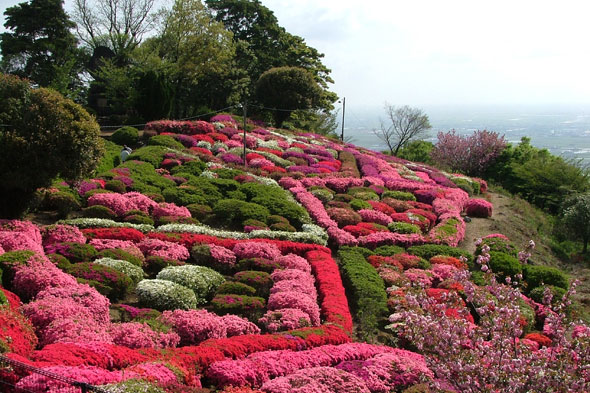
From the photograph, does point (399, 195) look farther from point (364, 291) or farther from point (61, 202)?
point (61, 202)

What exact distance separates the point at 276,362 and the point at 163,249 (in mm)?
6143

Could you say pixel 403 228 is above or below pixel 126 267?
below

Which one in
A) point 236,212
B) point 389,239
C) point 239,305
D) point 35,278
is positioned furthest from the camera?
point 236,212

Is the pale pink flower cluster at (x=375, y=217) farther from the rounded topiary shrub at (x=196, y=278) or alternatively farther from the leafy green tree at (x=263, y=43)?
the leafy green tree at (x=263, y=43)

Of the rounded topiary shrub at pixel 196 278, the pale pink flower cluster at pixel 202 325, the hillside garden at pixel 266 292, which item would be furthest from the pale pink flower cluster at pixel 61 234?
the pale pink flower cluster at pixel 202 325

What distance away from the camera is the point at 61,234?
46.5 feet

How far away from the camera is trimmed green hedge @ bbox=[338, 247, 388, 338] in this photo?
42.4ft

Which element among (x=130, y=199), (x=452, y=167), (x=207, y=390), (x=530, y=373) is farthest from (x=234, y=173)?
(x=452, y=167)

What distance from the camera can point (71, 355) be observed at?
8352 mm

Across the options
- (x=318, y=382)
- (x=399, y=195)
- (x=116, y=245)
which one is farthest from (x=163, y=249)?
(x=399, y=195)

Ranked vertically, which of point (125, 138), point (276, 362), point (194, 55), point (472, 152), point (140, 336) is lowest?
point (276, 362)

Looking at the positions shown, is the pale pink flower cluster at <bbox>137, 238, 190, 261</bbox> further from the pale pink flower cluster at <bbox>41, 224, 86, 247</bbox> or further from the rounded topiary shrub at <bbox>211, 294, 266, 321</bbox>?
the rounded topiary shrub at <bbox>211, 294, 266, 321</bbox>

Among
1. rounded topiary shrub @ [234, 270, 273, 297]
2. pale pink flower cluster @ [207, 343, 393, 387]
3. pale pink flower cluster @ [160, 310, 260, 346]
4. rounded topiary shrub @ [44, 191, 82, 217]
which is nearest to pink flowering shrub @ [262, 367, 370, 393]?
pale pink flower cluster @ [207, 343, 393, 387]

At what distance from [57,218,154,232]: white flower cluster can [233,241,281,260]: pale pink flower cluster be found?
113 inches
